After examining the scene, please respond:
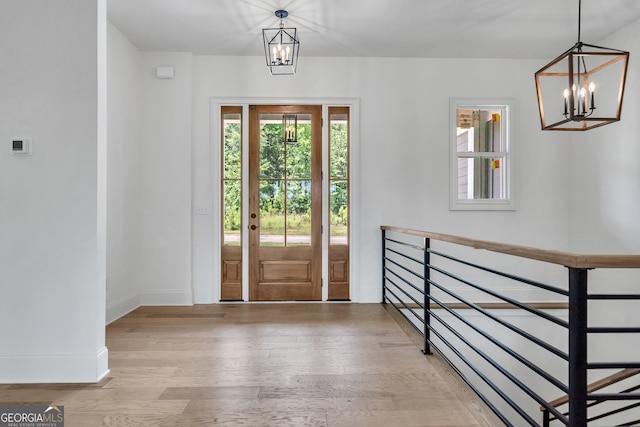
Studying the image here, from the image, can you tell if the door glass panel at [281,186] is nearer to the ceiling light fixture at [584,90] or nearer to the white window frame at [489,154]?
the white window frame at [489,154]

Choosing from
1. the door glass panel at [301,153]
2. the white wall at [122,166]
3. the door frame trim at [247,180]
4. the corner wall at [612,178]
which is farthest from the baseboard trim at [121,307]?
the corner wall at [612,178]

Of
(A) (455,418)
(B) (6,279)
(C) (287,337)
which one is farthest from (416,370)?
(B) (6,279)

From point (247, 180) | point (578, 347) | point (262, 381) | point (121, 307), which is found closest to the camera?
point (578, 347)

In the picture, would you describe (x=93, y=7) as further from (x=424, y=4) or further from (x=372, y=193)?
(x=372, y=193)

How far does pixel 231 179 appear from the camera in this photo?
167 inches

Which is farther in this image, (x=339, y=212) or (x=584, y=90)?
(x=339, y=212)

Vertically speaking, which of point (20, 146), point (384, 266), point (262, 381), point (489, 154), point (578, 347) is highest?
point (489, 154)

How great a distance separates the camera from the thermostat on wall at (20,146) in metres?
2.24

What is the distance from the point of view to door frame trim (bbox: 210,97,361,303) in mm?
4176

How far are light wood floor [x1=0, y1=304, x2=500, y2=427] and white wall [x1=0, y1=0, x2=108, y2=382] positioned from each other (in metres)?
0.24

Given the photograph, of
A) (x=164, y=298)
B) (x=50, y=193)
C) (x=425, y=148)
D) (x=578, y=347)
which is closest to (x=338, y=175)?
(x=425, y=148)

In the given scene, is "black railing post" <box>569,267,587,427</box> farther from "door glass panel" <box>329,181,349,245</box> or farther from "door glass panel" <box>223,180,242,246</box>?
"door glass panel" <box>223,180,242,246</box>

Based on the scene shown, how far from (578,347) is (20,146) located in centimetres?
296

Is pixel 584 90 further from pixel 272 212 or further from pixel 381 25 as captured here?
pixel 272 212
